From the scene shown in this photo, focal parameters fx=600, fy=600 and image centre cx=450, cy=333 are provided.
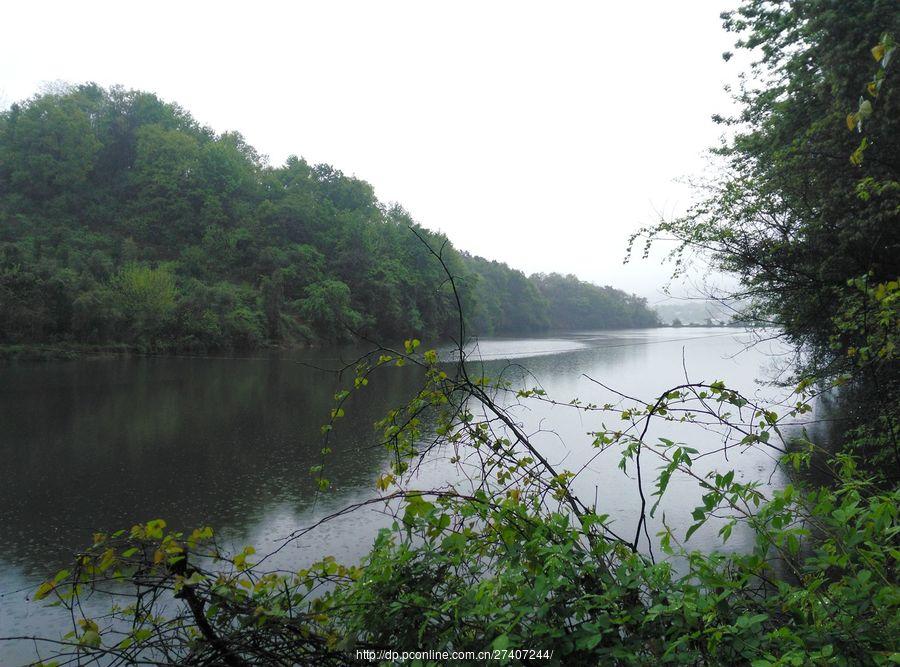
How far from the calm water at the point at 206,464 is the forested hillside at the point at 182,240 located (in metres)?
11.5

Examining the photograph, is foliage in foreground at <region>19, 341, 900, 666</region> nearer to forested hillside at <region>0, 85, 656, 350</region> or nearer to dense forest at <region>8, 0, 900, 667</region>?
dense forest at <region>8, 0, 900, 667</region>

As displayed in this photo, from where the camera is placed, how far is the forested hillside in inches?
1212

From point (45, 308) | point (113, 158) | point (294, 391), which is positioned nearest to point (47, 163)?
point (113, 158)

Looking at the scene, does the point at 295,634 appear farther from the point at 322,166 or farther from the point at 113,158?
the point at 322,166

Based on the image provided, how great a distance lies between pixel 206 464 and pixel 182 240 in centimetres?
4191

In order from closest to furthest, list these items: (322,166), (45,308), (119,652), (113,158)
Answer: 1. (119,652)
2. (45,308)
3. (113,158)
4. (322,166)

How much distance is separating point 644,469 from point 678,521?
9.26ft

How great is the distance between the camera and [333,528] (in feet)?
22.4

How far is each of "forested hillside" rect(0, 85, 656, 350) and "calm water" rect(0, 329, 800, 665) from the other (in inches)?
451

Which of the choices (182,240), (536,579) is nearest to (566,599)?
(536,579)

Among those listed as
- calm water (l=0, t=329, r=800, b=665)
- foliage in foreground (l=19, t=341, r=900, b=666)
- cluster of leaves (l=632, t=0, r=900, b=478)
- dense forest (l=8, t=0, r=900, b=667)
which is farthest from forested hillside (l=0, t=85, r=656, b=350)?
foliage in foreground (l=19, t=341, r=900, b=666)

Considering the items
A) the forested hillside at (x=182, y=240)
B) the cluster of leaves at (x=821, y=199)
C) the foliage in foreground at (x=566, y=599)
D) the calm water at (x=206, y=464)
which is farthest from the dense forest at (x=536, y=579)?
the forested hillside at (x=182, y=240)

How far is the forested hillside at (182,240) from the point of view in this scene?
30781 mm

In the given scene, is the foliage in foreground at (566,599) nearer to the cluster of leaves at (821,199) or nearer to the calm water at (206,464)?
the calm water at (206,464)
